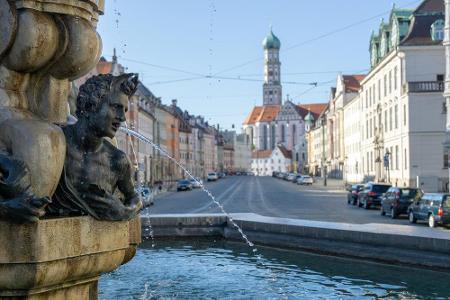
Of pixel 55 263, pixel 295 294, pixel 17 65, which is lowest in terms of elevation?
pixel 295 294

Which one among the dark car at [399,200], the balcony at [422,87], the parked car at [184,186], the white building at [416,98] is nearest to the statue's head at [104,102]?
the dark car at [399,200]

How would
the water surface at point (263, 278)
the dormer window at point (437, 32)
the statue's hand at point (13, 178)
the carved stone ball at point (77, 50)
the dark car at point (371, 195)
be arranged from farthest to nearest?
the dormer window at point (437, 32), the dark car at point (371, 195), the water surface at point (263, 278), the carved stone ball at point (77, 50), the statue's hand at point (13, 178)

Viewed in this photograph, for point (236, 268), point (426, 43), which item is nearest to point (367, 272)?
point (236, 268)

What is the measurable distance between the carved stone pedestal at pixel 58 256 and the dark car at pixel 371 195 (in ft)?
110

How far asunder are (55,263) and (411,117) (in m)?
54.6

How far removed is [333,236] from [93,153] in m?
9.25

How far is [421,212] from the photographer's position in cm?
2539

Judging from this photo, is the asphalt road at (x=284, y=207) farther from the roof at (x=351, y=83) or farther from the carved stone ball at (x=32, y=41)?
the roof at (x=351, y=83)

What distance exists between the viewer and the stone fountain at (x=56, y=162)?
3939mm

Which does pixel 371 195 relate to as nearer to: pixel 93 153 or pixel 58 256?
pixel 93 153

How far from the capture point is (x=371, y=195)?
121 ft

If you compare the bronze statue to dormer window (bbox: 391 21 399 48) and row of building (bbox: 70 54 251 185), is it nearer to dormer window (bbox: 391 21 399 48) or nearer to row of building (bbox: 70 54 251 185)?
row of building (bbox: 70 54 251 185)

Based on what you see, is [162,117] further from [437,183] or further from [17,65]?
[17,65]

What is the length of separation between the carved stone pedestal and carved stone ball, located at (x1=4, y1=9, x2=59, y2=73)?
49.2 inches
